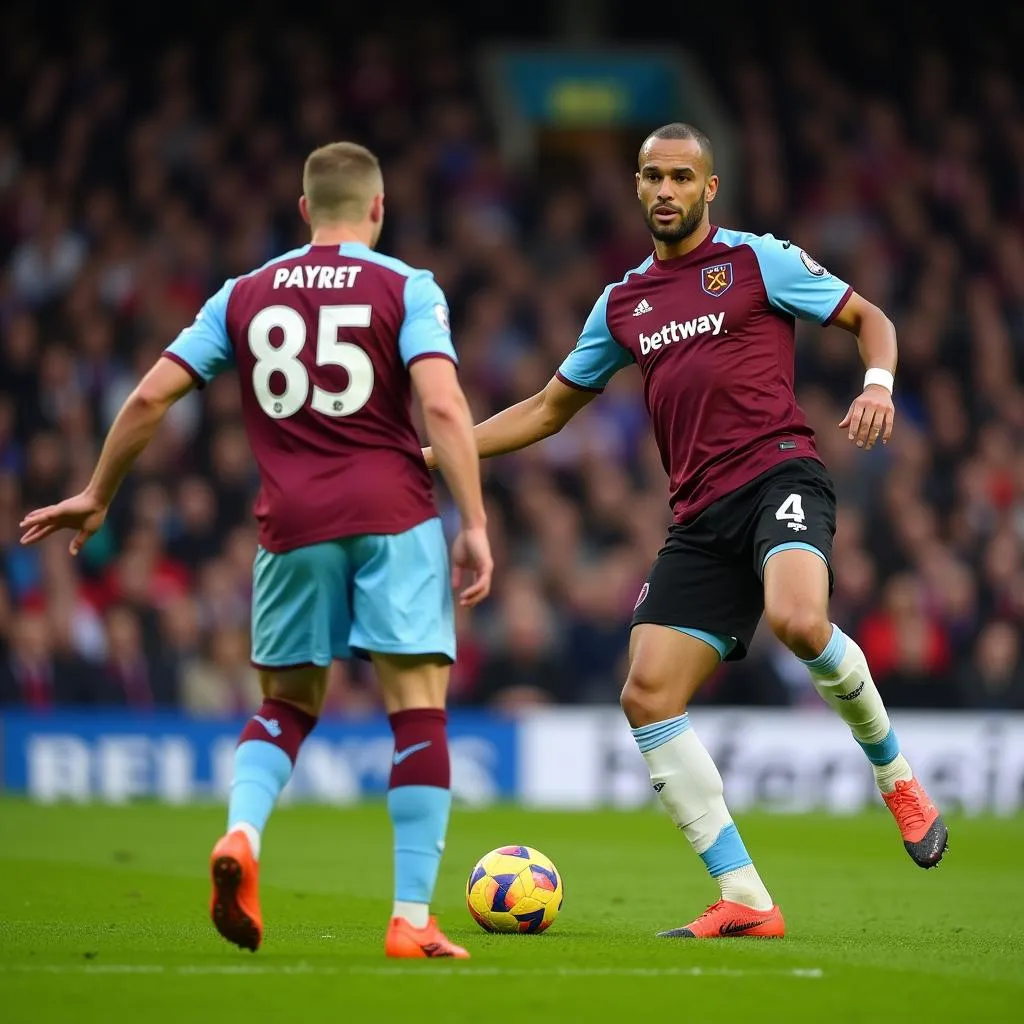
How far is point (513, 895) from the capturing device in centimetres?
684

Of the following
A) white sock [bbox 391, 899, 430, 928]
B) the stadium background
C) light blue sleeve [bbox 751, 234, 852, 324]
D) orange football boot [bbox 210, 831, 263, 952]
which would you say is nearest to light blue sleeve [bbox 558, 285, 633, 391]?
light blue sleeve [bbox 751, 234, 852, 324]

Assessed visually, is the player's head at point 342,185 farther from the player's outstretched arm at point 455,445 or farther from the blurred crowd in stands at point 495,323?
the blurred crowd in stands at point 495,323

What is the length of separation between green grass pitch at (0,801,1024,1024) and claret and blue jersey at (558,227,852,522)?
5.35 feet

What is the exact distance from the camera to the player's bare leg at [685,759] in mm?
6727

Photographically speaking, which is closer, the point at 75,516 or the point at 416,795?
the point at 416,795

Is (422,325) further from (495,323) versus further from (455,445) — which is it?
(495,323)

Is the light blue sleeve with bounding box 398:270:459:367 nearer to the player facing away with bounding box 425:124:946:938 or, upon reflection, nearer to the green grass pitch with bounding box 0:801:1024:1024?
the player facing away with bounding box 425:124:946:938

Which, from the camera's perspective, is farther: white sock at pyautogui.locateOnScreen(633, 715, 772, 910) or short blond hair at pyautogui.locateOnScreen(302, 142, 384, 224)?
white sock at pyautogui.locateOnScreen(633, 715, 772, 910)

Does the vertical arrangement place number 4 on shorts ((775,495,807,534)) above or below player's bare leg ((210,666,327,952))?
above

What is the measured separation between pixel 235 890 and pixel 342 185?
80.7 inches

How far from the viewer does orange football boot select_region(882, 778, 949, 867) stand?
6762 millimetres

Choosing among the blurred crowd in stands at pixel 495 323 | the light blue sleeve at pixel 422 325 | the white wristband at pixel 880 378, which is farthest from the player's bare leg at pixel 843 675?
the blurred crowd in stands at pixel 495 323

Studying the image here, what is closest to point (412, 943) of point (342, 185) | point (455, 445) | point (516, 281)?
point (455, 445)

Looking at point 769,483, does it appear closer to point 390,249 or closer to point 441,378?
point 441,378
